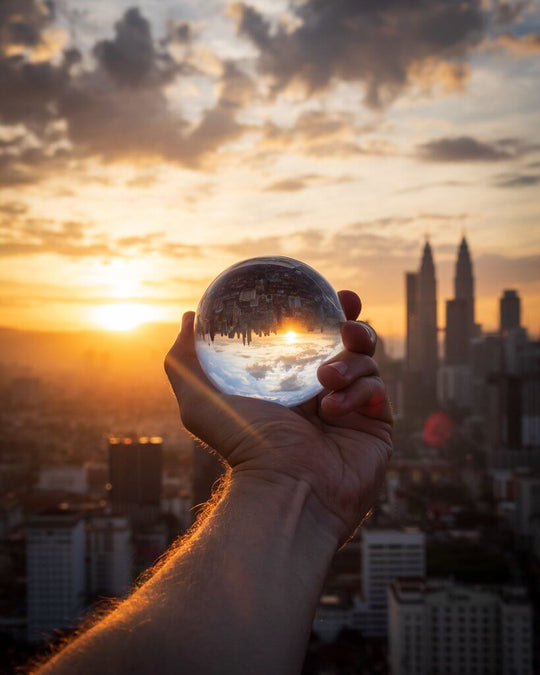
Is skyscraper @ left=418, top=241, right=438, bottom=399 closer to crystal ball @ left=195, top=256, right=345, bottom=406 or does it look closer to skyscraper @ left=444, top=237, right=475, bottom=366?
skyscraper @ left=444, top=237, right=475, bottom=366

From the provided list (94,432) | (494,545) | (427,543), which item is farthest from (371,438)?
(94,432)

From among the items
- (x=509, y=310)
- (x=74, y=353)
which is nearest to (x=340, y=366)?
(x=74, y=353)

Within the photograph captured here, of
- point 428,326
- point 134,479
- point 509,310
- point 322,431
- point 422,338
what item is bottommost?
point 134,479

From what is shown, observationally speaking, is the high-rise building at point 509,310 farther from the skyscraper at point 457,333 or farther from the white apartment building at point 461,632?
the white apartment building at point 461,632

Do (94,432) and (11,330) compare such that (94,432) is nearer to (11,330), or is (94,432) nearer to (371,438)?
(11,330)

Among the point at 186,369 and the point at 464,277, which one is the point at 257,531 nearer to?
the point at 186,369

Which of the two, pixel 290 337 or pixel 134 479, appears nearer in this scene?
pixel 290 337
